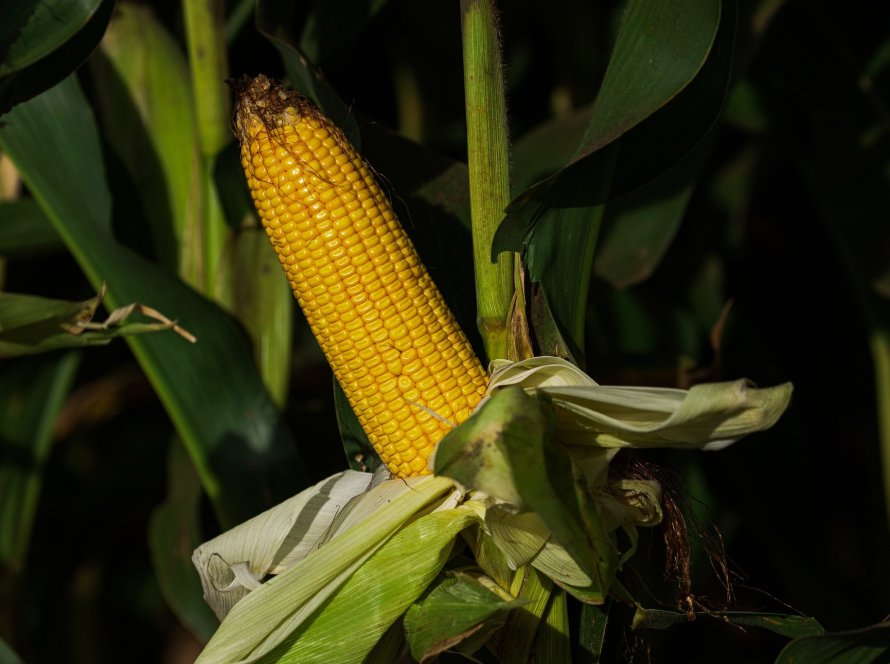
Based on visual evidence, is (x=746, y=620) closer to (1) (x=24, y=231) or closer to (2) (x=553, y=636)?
(2) (x=553, y=636)

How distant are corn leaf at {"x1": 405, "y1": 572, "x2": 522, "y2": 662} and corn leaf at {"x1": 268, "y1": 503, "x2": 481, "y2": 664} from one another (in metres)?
0.01

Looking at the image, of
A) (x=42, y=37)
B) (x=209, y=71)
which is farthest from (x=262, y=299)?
(x=42, y=37)

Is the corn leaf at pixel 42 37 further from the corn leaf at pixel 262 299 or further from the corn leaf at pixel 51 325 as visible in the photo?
the corn leaf at pixel 262 299

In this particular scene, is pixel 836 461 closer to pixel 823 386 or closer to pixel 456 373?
pixel 823 386

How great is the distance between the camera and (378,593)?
583 millimetres

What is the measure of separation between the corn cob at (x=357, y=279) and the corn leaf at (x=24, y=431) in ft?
2.53

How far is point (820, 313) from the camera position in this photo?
157cm

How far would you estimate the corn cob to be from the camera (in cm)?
60

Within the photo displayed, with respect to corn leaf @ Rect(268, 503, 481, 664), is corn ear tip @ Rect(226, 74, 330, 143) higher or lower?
higher

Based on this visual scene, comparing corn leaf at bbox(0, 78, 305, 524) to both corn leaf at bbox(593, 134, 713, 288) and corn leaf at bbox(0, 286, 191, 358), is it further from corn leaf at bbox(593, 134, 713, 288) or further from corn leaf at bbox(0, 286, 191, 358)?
corn leaf at bbox(593, 134, 713, 288)

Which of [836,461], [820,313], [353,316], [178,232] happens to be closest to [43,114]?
[178,232]

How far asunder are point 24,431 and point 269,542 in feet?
2.50

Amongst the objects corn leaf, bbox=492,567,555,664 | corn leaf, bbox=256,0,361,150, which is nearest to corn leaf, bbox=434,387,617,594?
corn leaf, bbox=492,567,555,664

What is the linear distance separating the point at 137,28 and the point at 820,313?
1272 mm
